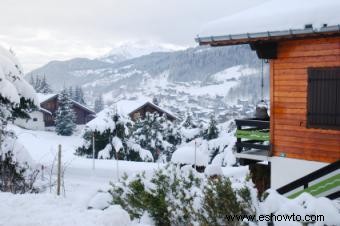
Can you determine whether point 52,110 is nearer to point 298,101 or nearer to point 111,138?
point 111,138

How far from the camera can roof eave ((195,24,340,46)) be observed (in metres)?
8.78

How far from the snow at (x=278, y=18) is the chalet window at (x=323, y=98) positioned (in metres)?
1.41

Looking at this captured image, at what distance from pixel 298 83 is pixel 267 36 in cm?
161

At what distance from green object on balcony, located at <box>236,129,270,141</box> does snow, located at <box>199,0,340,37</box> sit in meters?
3.06

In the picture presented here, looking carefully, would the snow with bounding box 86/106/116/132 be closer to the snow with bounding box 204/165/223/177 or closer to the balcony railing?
the balcony railing

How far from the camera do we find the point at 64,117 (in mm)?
55750

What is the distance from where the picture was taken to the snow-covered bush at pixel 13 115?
10469 millimetres

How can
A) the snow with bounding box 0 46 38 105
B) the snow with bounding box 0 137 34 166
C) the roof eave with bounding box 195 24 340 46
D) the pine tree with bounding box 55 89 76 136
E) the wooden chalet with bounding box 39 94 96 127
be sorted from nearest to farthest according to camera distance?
the roof eave with bounding box 195 24 340 46, the snow with bounding box 0 46 38 105, the snow with bounding box 0 137 34 166, the pine tree with bounding box 55 89 76 136, the wooden chalet with bounding box 39 94 96 127

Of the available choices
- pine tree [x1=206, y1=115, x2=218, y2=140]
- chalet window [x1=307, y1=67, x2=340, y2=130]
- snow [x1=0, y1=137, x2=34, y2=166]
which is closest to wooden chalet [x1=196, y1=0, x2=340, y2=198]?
chalet window [x1=307, y1=67, x2=340, y2=130]

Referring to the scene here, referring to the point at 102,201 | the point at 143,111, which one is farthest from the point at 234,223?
the point at 143,111

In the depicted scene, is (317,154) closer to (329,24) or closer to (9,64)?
Result: (329,24)

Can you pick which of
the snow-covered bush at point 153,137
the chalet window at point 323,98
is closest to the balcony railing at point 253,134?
the chalet window at point 323,98

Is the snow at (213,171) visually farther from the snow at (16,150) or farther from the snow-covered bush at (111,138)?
the snow-covered bush at (111,138)

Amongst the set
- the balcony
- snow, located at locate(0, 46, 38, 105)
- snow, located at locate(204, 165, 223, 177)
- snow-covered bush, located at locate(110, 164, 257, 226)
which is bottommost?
snow-covered bush, located at locate(110, 164, 257, 226)
